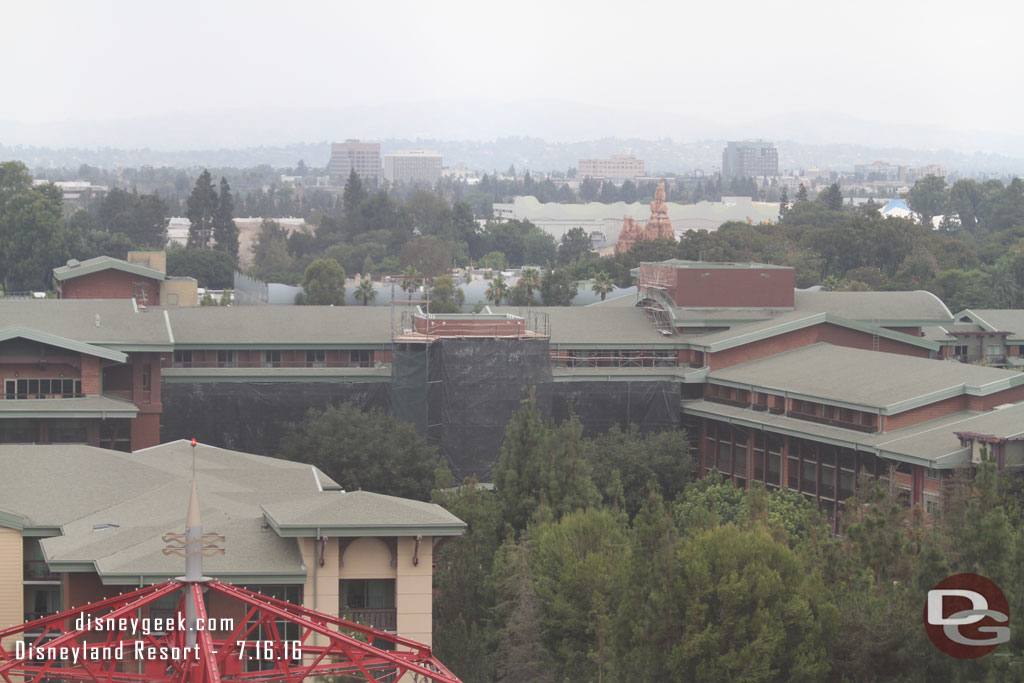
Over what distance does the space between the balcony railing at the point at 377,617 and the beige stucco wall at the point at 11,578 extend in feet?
22.9

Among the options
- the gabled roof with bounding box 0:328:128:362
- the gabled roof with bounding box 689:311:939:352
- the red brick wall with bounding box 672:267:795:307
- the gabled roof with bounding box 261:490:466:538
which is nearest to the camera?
the gabled roof with bounding box 261:490:466:538

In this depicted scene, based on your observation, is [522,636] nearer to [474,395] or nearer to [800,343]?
[474,395]

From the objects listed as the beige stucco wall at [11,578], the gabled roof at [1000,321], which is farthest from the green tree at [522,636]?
the gabled roof at [1000,321]

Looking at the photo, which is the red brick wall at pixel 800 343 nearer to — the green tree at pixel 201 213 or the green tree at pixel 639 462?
the green tree at pixel 639 462

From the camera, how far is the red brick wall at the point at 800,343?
237ft

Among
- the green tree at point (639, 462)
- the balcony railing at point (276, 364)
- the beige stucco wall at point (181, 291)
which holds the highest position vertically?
the beige stucco wall at point (181, 291)

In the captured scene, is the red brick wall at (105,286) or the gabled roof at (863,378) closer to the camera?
the gabled roof at (863,378)

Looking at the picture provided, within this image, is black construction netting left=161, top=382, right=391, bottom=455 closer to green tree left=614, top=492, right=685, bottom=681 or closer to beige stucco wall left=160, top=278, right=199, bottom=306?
beige stucco wall left=160, top=278, right=199, bottom=306

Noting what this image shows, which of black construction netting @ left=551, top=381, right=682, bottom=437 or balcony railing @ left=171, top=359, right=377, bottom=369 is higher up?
Result: balcony railing @ left=171, top=359, right=377, bottom=369

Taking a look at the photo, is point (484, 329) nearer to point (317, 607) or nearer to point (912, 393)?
point (912, 393)

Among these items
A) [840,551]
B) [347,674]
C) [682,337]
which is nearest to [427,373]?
[682,337]

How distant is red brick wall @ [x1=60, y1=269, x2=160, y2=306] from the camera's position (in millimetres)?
81625

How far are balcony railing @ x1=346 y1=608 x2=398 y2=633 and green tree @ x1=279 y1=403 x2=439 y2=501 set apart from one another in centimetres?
2215

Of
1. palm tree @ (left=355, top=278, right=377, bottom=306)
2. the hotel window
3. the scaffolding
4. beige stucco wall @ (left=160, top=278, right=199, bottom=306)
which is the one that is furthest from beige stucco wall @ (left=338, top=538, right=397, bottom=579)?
palm tree @ (left=355, top=278, right=377, bottom=306)
